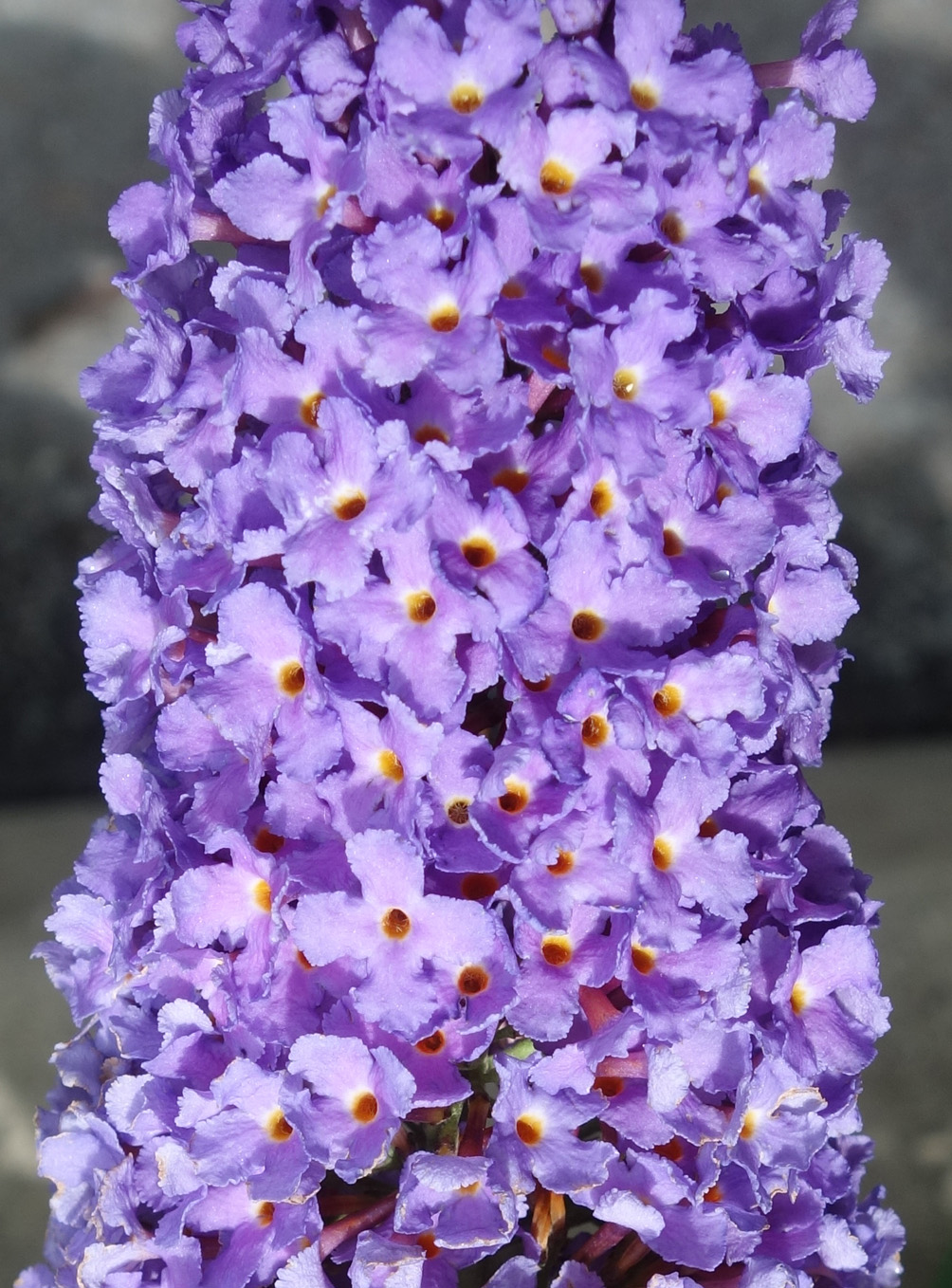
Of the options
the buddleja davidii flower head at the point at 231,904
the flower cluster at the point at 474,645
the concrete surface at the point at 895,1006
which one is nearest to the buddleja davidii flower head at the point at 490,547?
the flower cluster at the point at 474,645

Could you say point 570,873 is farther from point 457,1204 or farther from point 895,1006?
point 895,1006

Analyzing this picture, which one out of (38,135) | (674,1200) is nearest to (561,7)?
(674,1200)

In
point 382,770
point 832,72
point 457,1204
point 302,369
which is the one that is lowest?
point 457,1204

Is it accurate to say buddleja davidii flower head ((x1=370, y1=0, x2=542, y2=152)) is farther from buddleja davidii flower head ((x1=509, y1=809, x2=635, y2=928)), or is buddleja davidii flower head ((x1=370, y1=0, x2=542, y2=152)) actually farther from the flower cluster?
buddleja davidii flower head ((x1=509, y1=809, x2=635, y2=928))

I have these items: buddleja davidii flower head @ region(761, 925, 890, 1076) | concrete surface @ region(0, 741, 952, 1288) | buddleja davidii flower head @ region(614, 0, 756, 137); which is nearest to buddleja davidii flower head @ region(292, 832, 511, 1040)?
buddleja davidii flower head @ region(761, 925, 890, 1076)

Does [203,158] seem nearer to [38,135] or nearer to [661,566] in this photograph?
[661,566]

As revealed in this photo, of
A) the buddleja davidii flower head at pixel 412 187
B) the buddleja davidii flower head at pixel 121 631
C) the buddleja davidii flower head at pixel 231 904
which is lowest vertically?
the buddleja davidii flower head at pixel 231 904

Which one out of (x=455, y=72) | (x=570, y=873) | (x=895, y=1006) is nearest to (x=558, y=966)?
(x=570, y=873)

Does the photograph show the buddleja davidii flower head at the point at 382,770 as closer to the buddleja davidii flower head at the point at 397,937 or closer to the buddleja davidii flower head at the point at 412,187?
the buddleja davidii flower head at the point at 397,937
